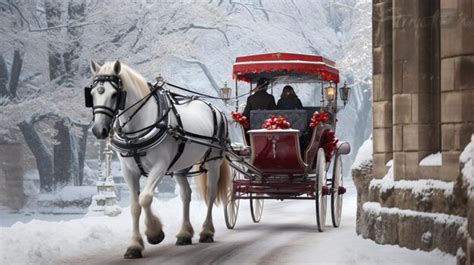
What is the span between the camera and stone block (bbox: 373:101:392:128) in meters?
12.6

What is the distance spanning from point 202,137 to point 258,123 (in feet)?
8.53

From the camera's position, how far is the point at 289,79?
1598 centimetres

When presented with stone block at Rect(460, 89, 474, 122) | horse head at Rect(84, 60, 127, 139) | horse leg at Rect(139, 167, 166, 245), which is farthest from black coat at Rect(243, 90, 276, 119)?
stone block at Rect(460, 89, 474, 122)

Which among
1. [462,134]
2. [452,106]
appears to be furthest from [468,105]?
[462,134]

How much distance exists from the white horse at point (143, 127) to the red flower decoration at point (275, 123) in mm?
1199

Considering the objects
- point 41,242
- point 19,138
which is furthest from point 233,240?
point 19,138

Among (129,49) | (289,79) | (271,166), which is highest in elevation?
(129,49)

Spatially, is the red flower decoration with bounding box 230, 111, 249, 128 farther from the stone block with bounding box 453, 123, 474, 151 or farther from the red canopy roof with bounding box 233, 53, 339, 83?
the stone block with bounding box 453, 123, 474, 151

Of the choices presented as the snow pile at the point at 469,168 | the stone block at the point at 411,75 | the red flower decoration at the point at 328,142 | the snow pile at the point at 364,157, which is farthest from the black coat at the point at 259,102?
the snow pile at the point at 469,168

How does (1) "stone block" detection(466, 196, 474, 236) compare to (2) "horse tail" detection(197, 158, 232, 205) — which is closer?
(1) "stone block" detection(466, 196, 474, 236)

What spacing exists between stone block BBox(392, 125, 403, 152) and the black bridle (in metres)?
3.82

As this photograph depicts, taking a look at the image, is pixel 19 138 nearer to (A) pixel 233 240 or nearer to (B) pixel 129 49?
(B) pixel 129 49

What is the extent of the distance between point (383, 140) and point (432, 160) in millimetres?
1590

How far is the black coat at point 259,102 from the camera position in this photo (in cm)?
1500
